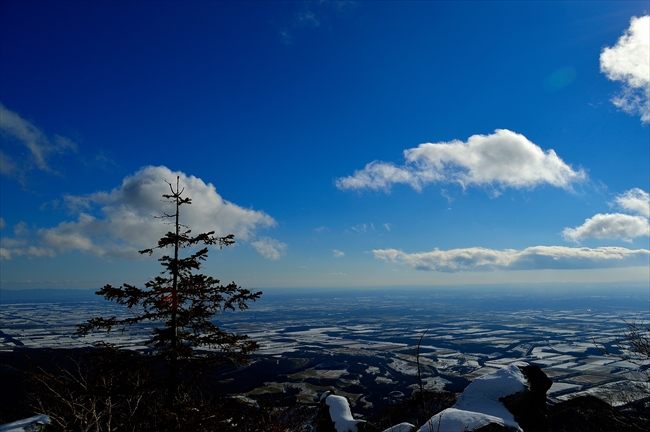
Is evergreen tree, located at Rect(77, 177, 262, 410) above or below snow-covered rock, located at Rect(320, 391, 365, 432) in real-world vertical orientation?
above

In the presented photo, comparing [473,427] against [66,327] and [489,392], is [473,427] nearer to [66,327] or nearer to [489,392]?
[489,392]

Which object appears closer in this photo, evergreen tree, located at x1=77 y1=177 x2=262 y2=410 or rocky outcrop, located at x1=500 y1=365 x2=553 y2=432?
evergreen tree, located at x1=77 y1=177 x2=262 y2=410

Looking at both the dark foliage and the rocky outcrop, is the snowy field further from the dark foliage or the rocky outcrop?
the dark foliage

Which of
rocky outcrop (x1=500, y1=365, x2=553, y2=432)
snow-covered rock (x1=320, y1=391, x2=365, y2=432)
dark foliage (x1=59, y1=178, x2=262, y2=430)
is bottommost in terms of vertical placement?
snow-covered rock (x1=320, y1=391, x2=365, y2=432)

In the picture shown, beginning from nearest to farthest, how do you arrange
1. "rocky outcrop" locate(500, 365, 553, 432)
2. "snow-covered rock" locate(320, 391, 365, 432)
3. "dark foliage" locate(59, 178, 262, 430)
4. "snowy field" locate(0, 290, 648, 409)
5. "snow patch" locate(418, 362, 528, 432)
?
1. "dark foliage" locate(59, 178, 262, 430)
2. "snow patch" locate(418, 362, 528, 432)
3. "rocky outcrop" locate(500, 365, 553, 432)
4. "snow-covered rock" locate(320, 391, 365, 432)
5. "snowy field" locate(0, 290, 648, 409)

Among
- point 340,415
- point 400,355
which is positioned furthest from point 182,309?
point 400,355

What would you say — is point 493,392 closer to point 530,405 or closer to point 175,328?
point 530,405

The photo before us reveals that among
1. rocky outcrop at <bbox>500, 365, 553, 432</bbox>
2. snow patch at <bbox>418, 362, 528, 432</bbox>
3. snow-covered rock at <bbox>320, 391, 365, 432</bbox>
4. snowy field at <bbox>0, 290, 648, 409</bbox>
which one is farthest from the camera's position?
snowy field at <bbox>0, 290, 648, 409</bbox>

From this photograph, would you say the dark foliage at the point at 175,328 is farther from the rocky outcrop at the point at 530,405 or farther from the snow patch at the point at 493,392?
the rocky outcrop at the point at 530,405

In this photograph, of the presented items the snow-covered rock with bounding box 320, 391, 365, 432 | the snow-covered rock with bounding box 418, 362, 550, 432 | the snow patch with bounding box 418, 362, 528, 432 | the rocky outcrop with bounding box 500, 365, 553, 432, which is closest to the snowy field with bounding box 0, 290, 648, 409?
the rocky outcrop with bounding box 500, 365, 553, 432

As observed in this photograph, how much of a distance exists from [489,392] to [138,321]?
46.0 feet

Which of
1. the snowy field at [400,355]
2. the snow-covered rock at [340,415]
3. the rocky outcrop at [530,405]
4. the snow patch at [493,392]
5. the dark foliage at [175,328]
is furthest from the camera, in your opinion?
the snowy field at [400,355]

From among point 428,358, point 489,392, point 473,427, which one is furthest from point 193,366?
point 428,358

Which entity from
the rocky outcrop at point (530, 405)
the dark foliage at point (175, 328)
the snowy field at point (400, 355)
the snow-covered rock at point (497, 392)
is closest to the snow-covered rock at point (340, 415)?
the snow-covered rock at point (497, 392)
